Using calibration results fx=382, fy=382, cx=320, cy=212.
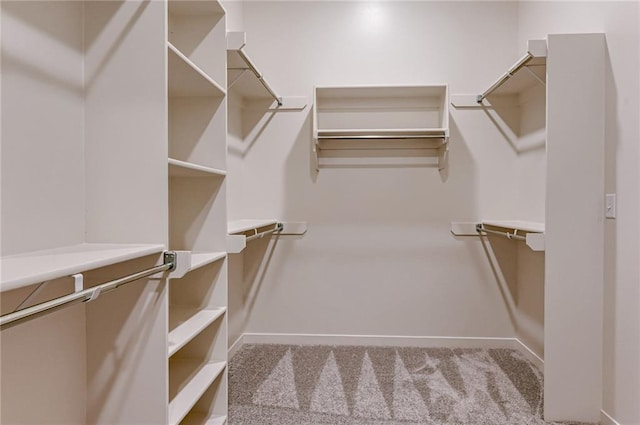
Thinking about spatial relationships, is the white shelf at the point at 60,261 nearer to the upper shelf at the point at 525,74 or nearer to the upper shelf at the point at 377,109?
the upper shelf at the point at 377,109

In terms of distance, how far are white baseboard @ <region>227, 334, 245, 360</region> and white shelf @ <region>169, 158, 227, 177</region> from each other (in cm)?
143

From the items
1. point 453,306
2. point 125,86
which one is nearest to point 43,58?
point 125,86

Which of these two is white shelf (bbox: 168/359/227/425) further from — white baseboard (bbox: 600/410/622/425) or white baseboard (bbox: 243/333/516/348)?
white baseboard (bbox: 600/410/622/425)

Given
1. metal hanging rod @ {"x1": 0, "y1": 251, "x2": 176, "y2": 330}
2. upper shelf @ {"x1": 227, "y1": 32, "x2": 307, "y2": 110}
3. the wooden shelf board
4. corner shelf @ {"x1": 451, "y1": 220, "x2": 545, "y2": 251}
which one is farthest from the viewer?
corner shelf @ {"x1": 451, "y1": 220, "x2": 545, "y2": 251}

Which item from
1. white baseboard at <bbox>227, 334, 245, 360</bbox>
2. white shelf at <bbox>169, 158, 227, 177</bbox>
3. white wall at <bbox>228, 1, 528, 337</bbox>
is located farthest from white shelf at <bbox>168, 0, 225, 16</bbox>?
white baseboard at <bbox>227, 334, 245, 360</bbox>

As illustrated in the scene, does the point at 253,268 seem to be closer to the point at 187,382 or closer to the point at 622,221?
the point at 187,382

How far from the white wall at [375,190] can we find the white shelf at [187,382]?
1.08m

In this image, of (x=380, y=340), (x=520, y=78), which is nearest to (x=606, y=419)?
(x=380, y=340)

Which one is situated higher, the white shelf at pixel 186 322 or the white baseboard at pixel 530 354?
the white shelf at pixel 186 322

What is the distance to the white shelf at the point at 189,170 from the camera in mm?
1351

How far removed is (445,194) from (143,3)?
89.4 inches

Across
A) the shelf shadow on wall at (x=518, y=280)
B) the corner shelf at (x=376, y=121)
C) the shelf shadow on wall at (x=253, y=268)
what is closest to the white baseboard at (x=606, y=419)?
the shelf shadow on wall at (x=518, y=280)

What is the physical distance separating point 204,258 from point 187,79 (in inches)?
29.0

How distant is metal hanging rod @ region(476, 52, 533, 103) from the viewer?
6.54 feet
